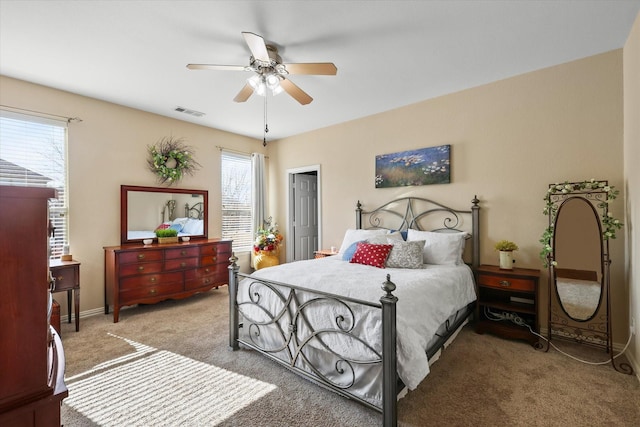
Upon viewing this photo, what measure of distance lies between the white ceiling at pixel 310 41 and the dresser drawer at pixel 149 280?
2231 mm

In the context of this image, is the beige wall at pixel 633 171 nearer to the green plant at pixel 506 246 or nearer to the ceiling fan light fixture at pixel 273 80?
the green plant at pixel 506 246

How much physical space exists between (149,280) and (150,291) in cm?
15

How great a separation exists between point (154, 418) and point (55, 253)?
2.84 meters

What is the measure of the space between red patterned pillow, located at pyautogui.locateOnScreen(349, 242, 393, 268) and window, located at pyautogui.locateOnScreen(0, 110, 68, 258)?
3.41 meters

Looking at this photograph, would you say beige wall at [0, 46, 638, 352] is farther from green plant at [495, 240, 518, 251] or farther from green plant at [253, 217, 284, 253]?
green plant at [253, 217, 284, 253]

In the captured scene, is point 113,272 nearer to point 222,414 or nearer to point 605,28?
point 222,414

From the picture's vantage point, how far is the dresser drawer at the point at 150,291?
3.67 m

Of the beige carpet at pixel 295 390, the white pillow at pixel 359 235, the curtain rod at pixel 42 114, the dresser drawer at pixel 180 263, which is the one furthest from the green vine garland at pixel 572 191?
the curtain rod at pixel 42 114

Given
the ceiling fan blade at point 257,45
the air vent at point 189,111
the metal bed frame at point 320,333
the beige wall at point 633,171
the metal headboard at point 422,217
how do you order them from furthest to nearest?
the air vent at point 189,111 → the metal headboard at point 422,217 → the beige wall at point 633,171 → the ceiling fan blade at point 257,45 → the metal bed frame at point 320,333

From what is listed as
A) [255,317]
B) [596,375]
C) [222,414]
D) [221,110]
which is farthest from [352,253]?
[221,110]

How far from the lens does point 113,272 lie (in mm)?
3646

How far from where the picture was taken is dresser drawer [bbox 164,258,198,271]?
13.3ft

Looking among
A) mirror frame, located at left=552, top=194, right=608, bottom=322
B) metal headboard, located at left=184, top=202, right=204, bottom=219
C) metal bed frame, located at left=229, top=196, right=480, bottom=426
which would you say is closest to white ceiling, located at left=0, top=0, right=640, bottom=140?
mirror frame, located at left=552, top=194, right=608, bottom=322

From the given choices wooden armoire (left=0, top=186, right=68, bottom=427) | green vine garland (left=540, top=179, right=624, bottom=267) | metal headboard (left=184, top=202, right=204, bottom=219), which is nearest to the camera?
wooden armoire (left=0, top=186, right=68, bottom=427)
